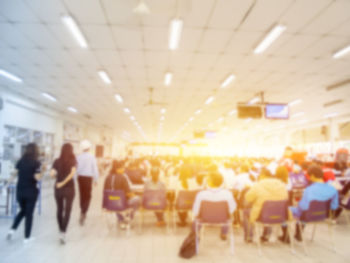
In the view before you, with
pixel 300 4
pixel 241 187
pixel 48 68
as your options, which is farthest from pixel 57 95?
pixel 300 4

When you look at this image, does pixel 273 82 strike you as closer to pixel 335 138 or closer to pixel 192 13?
pixel 192 13

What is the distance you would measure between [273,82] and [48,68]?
262 inches

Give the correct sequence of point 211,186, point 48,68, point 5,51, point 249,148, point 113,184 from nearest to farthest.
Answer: point 211,186 → point 113,184 → point 5,51 → point 48,68 → point 249,148

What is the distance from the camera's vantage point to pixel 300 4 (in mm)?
3490

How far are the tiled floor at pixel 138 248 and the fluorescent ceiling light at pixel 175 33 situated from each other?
3.74 metres

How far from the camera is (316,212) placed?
11.2ft

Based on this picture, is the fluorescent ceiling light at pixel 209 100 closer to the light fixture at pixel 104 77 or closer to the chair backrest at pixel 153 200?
the light fixture at pixel 104 77

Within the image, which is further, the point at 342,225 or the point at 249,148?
the point at 249,148

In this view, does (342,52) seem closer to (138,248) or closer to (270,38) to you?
(270,38)

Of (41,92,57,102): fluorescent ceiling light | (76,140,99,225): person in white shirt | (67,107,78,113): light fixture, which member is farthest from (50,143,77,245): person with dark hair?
(67,107,78,113): light fixture

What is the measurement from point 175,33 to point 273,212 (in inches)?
137

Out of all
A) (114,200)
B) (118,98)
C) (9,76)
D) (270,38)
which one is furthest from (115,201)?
(118,98)

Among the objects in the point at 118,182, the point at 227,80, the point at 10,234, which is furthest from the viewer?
the point at 227,80

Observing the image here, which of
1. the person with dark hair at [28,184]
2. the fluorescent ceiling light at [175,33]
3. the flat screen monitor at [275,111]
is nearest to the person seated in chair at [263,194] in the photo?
the fluorescent ceiling light at [175,33]
